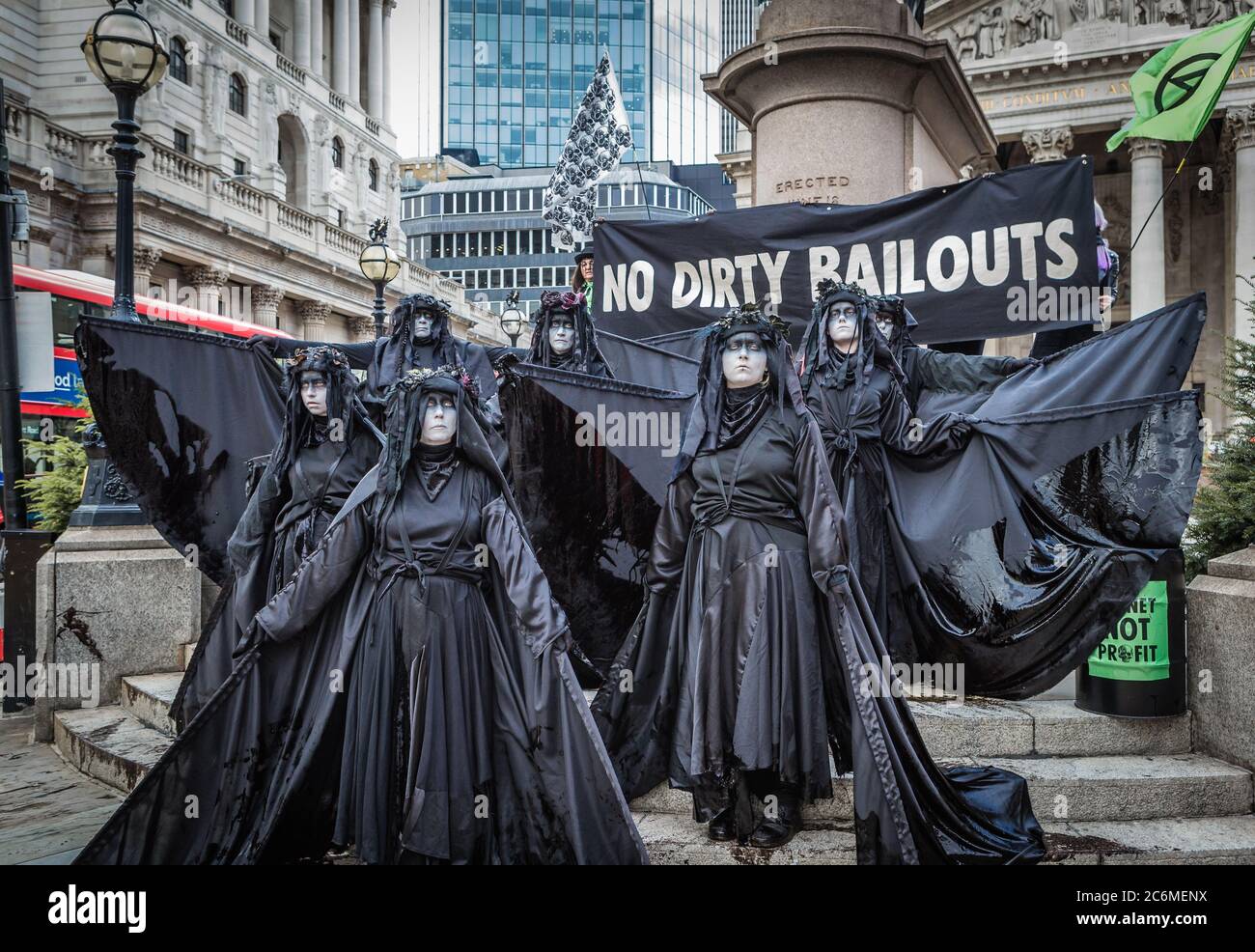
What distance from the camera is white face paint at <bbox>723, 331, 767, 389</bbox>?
169 inches

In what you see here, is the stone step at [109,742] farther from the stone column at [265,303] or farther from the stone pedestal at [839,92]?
the stone column at [265,303]

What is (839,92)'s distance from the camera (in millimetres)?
7902

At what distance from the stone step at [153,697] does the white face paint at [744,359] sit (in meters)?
4.53

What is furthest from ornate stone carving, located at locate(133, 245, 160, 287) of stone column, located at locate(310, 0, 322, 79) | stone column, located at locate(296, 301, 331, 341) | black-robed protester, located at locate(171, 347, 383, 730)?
black-robed protester, located at locate(171, 347, 383, 730)

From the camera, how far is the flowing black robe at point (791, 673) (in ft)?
12.9

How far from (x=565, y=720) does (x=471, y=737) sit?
457mm

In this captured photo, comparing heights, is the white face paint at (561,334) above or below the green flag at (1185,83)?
below

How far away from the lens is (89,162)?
31.2 metres

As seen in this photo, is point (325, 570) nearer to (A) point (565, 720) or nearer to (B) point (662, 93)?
(A) point (565, 720)

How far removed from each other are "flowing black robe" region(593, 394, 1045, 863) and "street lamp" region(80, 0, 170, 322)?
4.96 metres

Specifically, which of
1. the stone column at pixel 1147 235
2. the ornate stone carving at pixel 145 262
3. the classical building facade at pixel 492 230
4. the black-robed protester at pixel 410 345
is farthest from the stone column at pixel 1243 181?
the classical building facade at pixel 492 230

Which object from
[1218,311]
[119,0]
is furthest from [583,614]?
[1218,311]

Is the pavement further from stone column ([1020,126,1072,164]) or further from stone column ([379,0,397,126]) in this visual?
stone column ([379,0,397,126])
